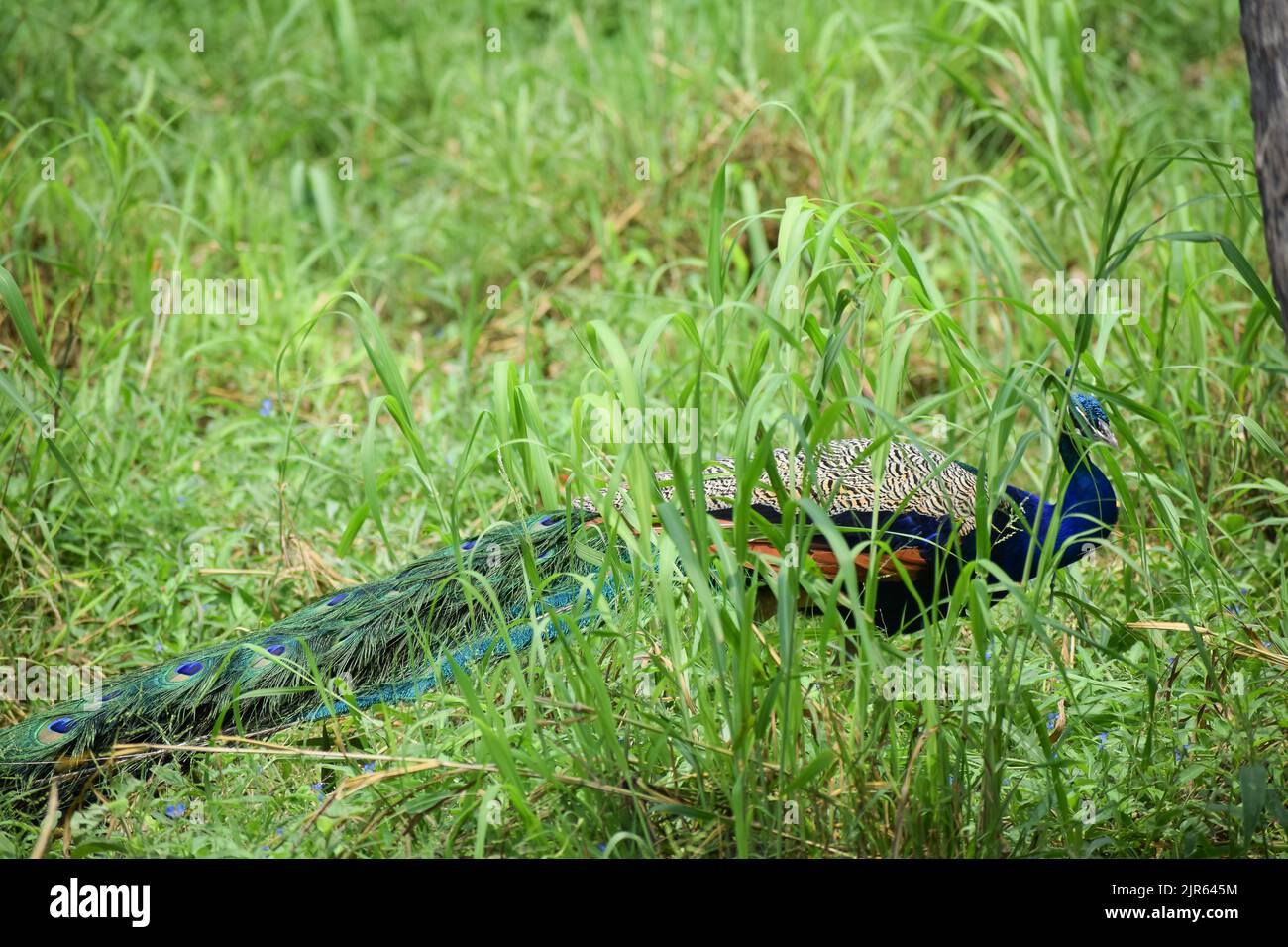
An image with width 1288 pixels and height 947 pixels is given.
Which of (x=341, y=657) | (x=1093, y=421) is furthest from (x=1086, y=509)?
(x=341, y=657)

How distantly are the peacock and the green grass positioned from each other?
83 mm

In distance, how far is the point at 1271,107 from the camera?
6.40ft

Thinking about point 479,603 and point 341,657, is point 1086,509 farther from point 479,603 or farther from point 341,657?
point 341,657

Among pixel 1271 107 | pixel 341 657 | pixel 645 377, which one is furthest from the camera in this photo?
pixel 645 377

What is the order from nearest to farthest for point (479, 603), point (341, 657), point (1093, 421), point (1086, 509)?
1. point (341, 657)
2. point (479, 603)
3. point (1086, 509)
4. point (1093, 421)

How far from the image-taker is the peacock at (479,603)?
248 cm

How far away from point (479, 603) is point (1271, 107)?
1.78 m

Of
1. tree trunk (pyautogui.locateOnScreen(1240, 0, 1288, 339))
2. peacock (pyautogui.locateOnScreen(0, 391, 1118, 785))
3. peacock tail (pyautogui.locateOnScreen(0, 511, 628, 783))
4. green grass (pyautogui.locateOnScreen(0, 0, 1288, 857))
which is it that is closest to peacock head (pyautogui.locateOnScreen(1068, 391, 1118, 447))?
peacock (pyautogui.locateOnScreen(0, 391, 1118, 785))

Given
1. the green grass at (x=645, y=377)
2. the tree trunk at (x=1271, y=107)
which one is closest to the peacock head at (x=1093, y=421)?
the green grass at (x=645, y=377)

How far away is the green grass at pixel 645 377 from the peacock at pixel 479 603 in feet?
0.27

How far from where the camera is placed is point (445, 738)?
8.26ft

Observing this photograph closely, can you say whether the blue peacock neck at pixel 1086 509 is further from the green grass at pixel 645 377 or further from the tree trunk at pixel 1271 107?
the tree trunk at pixel 1271 107
